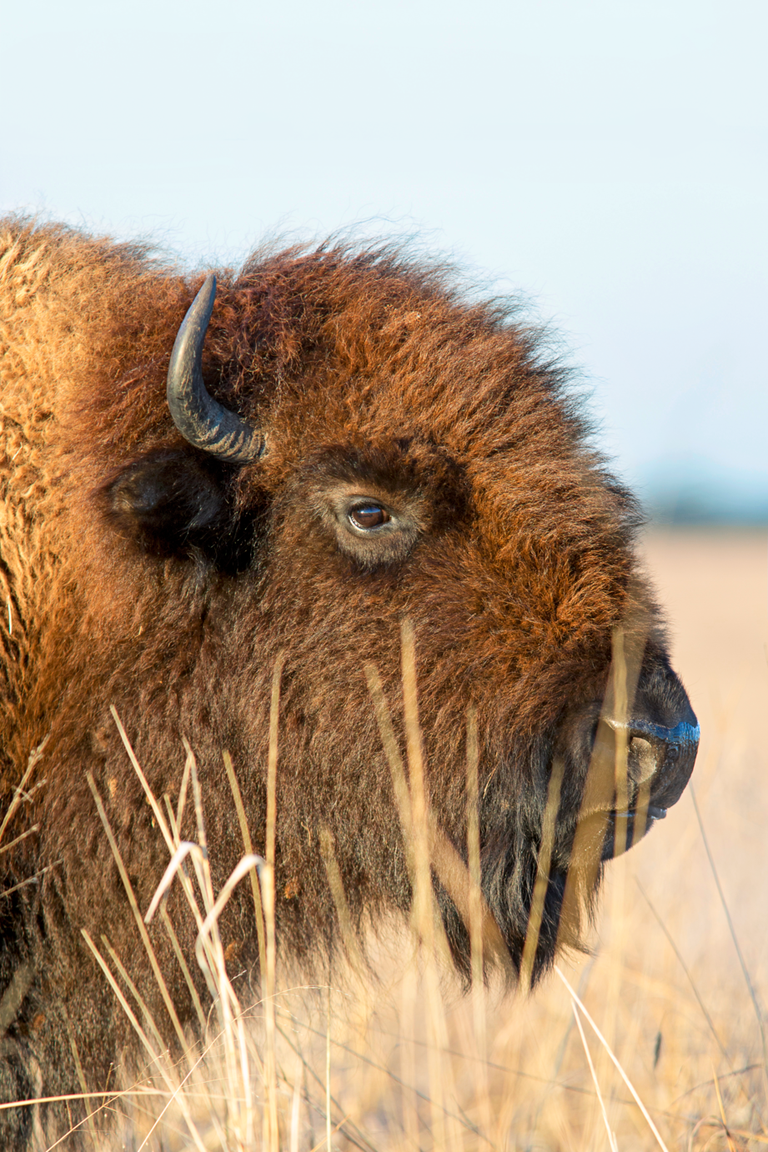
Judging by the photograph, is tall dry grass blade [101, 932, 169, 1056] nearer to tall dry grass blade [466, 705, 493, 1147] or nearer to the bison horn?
tall dry grass blade [466, 705, 493, 1147]

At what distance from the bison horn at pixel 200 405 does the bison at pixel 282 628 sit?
12 millimetres

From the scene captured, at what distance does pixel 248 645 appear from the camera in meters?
2.71

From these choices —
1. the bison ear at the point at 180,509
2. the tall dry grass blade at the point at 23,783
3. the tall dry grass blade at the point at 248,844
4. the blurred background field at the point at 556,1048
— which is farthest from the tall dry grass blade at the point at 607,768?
the tall dry grass blade at the point at 23,783

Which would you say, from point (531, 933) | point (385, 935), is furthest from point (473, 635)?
point (385, 935)

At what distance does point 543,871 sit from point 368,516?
3.48 feet

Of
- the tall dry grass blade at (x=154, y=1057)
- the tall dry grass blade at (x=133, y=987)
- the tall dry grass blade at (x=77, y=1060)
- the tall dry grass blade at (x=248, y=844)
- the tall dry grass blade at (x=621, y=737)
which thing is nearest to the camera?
the tall dry grass blade at (x=154, y=1057)

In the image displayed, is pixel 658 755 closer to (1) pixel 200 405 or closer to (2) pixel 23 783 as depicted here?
(1) pixel 200 405

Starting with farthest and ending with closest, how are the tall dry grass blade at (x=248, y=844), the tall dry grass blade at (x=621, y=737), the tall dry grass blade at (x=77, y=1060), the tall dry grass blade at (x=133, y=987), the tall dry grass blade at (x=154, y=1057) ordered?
the tall dry grass blade at (x=77, y=1060), the tall dry grass blade at (x=133, y=987), the tall dry grass blade at (x=248, y=844), the tall dry grass blade at (x=621, y=737), the tall dry grass blade at (x=154, y=1057)

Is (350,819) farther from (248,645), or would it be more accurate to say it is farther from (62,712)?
(62,712)

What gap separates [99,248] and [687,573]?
3101 centimetres

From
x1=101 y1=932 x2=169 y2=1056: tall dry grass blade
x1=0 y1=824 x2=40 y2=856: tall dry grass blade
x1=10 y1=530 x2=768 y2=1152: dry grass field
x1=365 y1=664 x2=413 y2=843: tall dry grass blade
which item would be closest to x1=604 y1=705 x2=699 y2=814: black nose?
x1=10 y1=530 x2=768 y2=1152: dry grass field

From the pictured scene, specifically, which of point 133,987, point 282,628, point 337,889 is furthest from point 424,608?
point 133,987

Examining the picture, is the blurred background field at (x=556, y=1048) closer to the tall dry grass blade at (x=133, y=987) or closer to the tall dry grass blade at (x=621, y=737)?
the tall dry grass blade at (x=133, y=987)

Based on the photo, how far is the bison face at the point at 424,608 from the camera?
2.51m
